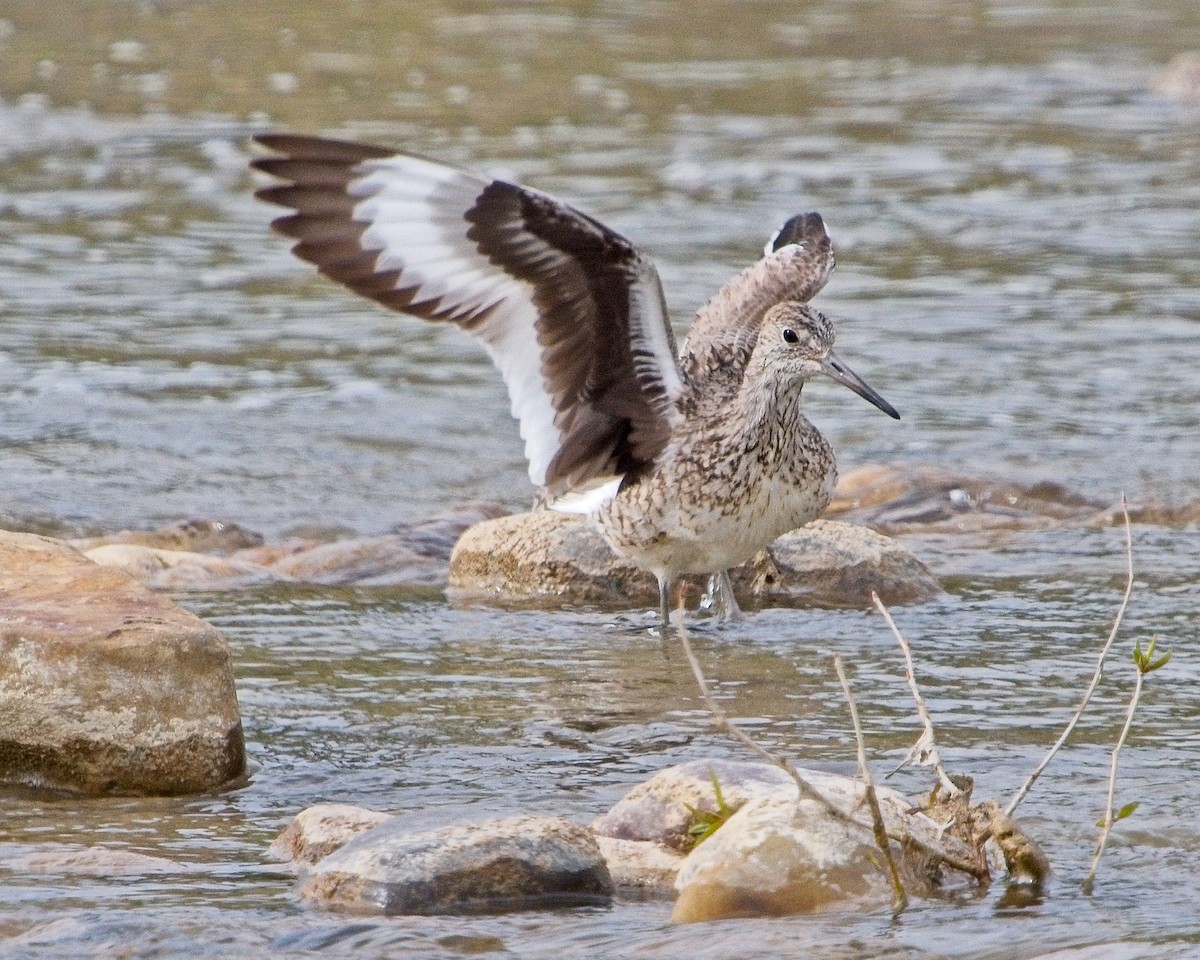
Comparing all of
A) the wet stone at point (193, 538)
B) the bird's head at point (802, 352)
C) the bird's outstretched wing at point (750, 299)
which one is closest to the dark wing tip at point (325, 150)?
the bird's head at point (802, 352)

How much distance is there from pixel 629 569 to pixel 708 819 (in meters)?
3.20

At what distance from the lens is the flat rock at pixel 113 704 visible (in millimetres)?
5379

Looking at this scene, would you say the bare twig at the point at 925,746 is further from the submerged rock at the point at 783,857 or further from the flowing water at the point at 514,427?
the flowing water at the point at 514,427

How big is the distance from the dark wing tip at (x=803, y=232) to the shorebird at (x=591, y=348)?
28.6 inches

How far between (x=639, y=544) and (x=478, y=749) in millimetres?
1644

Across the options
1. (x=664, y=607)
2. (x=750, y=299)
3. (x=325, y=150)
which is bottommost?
(x=664, y=607)

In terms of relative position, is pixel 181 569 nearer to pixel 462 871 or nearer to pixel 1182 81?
pixel 462 871

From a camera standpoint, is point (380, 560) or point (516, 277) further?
point (380, 560)

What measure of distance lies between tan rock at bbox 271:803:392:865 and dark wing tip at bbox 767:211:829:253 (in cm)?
393

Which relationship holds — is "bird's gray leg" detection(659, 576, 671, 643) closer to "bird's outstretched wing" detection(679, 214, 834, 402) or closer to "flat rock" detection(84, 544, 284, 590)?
"bird's outstretched wing" detection(679, 214, 834, 402)

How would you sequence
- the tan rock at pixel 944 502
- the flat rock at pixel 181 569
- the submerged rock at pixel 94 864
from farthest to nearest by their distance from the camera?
the tan rock at pixel 944 502 < the flat rock at pixel 181 569 < the submerged rock at pixel 94 864

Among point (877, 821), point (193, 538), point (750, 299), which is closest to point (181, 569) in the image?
point (193, 538)

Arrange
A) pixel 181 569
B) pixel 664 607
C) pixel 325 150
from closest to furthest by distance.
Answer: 1. pixel 325 150
2. pixel 664 607
3. pixel 181 569

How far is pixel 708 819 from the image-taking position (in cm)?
490
